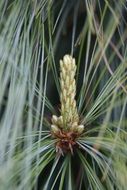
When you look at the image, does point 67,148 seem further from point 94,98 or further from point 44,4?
point 44,4

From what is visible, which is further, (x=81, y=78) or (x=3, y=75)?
(x=81, y=78)

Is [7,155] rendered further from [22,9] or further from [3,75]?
[22,9]

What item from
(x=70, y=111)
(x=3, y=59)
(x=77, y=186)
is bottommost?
(x=77, y=186)

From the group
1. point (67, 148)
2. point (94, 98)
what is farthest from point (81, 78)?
point (67, 148)

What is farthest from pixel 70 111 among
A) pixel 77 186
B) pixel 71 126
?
pixel 77 186

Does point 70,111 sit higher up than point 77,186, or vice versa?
point 70,111

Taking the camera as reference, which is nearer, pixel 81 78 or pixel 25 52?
pixel 25 52
